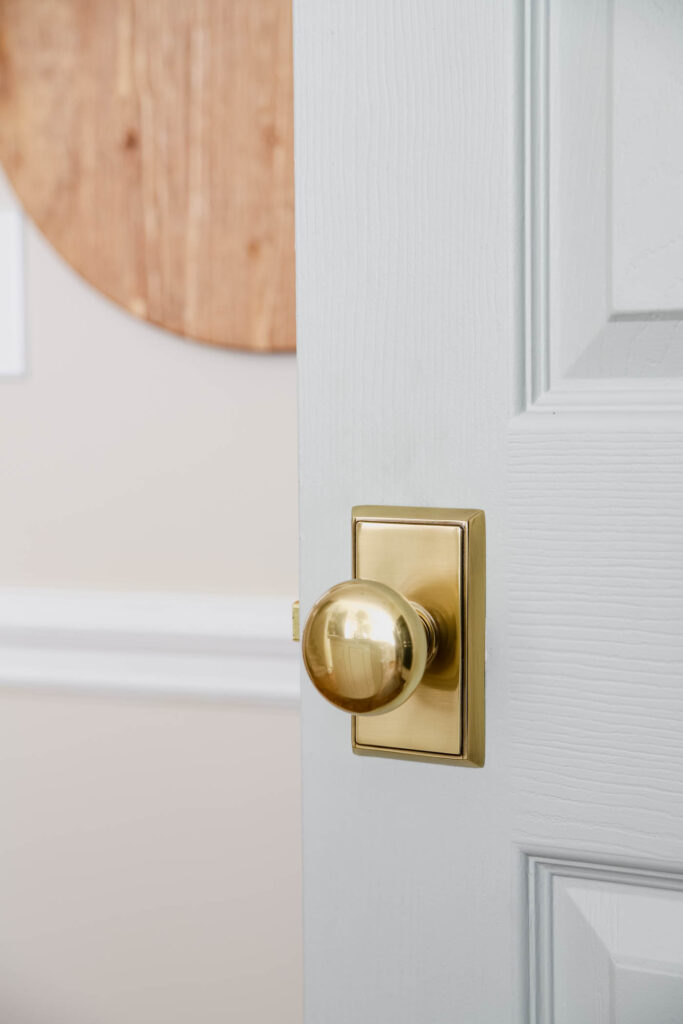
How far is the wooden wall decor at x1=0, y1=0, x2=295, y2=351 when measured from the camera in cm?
77

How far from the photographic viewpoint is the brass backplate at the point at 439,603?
0.97 feet

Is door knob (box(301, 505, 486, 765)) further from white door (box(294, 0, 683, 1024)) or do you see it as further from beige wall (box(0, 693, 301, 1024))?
beige wall (box(0, 693, 301, 1024))

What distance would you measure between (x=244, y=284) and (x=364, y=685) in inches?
A: 23.1

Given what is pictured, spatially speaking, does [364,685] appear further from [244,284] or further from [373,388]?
[244,284]

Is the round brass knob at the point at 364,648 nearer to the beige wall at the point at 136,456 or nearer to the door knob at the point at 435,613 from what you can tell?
the door knob at the point at 435,613

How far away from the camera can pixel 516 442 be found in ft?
0.97

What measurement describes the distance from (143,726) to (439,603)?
0.62 meters

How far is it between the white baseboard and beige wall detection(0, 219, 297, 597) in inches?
0.7

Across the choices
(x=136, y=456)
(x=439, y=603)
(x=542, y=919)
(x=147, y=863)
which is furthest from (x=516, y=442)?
(x=147, y=863)

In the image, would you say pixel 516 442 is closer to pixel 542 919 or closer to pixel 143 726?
pixel 542 919

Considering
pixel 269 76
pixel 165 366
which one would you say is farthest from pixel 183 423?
pixel 269 76

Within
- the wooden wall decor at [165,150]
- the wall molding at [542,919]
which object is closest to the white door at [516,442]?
the wall molding at [542,919]

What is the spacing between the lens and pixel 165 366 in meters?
0.82

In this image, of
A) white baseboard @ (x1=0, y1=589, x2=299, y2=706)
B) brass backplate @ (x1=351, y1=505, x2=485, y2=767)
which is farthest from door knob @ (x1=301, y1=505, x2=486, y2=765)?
white baseboard @ (x1=0, y1=589, x2=299, y2=706)
